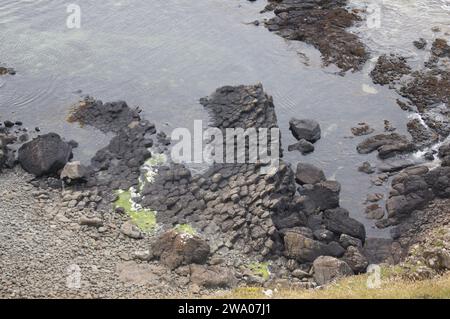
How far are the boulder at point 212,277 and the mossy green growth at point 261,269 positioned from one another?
185 centimetres

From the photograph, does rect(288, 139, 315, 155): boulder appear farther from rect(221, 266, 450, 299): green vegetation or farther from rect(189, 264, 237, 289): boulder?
rect(189, 264, 237, 289): boulder

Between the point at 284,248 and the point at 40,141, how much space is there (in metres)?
21.9

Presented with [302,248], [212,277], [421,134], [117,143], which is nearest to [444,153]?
[421,134]

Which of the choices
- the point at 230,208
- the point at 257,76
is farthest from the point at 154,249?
the point at 257,76

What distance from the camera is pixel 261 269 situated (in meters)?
35.4

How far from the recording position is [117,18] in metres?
64.1

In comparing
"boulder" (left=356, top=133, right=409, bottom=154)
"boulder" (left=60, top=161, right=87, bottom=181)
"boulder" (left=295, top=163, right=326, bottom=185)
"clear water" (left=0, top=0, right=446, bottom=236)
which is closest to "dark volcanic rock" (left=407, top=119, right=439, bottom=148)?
"clear water" (left=0, top=0, right=446, bottom=236)

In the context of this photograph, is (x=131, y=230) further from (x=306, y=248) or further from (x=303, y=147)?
(x=303, y=147)

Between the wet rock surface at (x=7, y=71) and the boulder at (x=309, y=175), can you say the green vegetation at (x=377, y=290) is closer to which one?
the boulder at (x=309, y=175)

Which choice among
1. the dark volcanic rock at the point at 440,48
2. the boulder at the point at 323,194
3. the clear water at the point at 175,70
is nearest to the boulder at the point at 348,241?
the clear water at the point at 175,70

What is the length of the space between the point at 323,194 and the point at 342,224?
3340 millimetres

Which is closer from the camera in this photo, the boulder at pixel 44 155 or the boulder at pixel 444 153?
the boulder at pixel 44 155

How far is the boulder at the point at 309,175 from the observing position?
42.8 metres
